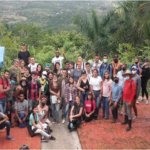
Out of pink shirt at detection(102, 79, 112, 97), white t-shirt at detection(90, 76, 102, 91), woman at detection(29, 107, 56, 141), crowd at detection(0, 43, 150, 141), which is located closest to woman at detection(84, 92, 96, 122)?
crowd at detection(0, 43, 150, 141)

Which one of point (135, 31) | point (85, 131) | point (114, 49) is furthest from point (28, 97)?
point (114, 49)

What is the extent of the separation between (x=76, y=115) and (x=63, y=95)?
0.89 m

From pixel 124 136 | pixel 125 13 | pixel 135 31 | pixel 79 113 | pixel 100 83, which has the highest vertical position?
pixel 125 13

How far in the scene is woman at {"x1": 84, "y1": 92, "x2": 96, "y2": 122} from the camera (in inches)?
324

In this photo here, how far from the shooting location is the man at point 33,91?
801 cm

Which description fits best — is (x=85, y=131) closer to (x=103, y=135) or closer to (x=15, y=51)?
(x=103, y=135)

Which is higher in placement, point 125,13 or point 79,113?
point 125,13

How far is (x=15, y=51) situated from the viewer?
1895 centimetres

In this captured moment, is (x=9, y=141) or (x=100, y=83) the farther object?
→ (x=100, y=83)

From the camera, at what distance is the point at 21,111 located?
7922 millimetres

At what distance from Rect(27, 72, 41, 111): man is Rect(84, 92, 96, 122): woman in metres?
1.50

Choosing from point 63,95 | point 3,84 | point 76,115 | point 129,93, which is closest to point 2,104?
point 3,84

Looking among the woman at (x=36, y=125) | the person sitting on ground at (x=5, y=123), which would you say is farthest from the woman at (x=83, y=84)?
the person sitting on ground at (x=5, y=123)

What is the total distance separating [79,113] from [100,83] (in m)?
1.17
